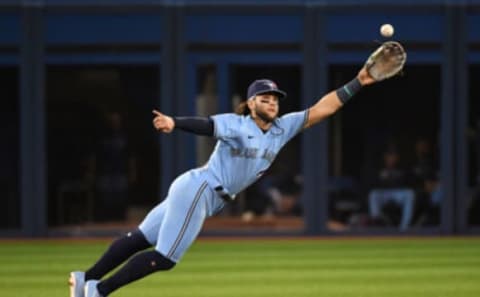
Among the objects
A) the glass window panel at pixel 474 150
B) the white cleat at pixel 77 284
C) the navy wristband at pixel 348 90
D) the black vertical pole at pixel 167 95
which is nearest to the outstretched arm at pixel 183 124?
the navy wristband at pixel 348 90

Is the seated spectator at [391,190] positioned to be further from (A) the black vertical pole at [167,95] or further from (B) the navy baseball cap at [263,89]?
(B) the navy baseball cap at [263,89]

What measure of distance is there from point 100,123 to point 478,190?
5.70 m

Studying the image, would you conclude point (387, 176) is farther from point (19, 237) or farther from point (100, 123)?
point (19, 237)

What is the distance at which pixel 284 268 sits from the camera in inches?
511

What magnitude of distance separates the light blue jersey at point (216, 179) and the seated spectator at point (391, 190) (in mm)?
9138

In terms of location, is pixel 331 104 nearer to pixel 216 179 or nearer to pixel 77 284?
pixel 216 179

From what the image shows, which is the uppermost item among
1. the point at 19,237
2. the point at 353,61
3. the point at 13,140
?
the point at 353,61

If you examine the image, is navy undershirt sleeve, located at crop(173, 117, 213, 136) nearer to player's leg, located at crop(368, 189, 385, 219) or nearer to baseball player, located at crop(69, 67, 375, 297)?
baseball player, located at crop(69, 67, 375, 297)

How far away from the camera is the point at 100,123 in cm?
1805

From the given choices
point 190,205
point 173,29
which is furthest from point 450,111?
point 190,205

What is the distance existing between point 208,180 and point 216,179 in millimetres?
69

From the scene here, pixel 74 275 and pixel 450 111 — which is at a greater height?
pixel 450 111

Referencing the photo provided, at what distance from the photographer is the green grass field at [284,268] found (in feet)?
35.3

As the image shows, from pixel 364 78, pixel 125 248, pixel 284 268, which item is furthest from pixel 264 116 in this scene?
pixel 284 268
